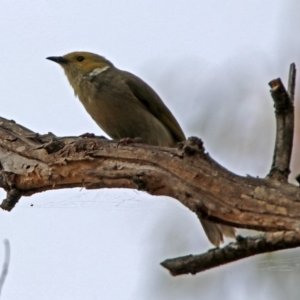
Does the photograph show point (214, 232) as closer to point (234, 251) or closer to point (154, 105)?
point (234, 251)

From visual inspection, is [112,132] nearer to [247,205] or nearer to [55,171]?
[55,171]

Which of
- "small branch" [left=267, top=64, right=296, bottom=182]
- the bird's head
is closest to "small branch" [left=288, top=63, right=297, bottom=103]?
"small branch" [left=267, top=64, right=296, bottom=182]

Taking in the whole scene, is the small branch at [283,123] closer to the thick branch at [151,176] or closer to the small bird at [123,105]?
the thick branch at [151,176]

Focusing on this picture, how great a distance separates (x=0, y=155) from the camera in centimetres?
467

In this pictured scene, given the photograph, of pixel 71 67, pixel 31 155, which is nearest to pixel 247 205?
pixel 31 155

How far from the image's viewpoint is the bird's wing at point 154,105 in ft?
20.4

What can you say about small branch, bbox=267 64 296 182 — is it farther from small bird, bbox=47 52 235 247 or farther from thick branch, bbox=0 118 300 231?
small bird, bbox=47 52 235 247

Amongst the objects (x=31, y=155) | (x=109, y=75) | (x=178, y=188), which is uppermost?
(x=109, y=75)

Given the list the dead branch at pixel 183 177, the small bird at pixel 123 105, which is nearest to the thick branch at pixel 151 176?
the dead branch at pixel 183 177

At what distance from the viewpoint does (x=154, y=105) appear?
626 cm

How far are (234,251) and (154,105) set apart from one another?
3.29 m

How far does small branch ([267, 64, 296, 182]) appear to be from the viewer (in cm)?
370

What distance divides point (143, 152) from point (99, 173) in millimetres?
328

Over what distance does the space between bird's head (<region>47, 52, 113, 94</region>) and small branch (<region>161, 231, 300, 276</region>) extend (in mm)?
3446
